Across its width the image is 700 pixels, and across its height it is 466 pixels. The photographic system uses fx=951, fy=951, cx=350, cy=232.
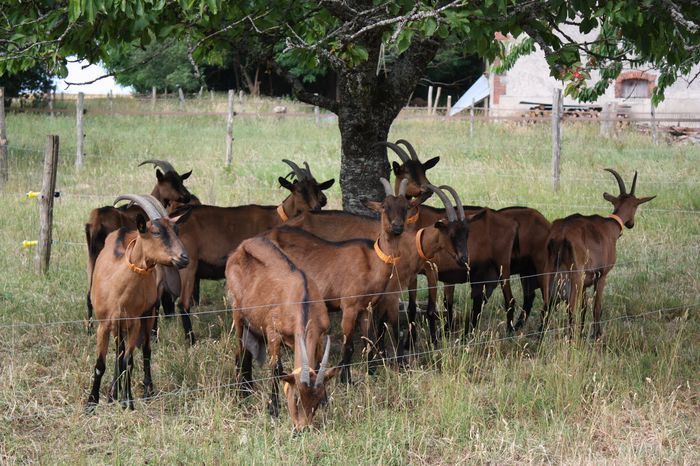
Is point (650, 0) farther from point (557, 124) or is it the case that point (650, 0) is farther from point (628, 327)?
point (557, 124)

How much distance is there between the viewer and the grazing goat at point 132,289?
22.7 feet

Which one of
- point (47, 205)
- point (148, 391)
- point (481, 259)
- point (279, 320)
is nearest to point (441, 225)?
point (481, 259)

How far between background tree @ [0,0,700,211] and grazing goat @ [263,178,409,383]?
1.41 meters

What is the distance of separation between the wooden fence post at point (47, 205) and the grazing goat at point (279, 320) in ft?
12.5

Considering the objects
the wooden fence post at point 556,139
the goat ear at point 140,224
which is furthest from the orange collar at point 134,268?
the wooden fence post at point 556,139

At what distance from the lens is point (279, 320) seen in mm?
6973

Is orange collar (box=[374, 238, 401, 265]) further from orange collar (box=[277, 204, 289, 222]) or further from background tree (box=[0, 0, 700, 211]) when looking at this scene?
orange collar (box=[277, 204, 289, 222])

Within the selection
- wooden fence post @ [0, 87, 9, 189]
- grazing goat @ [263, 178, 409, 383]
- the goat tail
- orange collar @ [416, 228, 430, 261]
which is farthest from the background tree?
wooden fence post @ [0, 87, 9, 189]

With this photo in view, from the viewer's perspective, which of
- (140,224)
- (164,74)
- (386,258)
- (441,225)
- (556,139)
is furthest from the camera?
(164,74)

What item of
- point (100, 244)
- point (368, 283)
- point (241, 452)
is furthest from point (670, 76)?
point (241, 452)

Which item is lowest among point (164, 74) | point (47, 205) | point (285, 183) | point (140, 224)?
point (47, 205)

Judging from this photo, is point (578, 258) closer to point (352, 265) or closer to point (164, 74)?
point (352, 265)

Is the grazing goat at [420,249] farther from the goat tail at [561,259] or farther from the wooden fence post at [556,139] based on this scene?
the wooden fence post at [556,139]

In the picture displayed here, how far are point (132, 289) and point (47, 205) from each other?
13.5 feet
